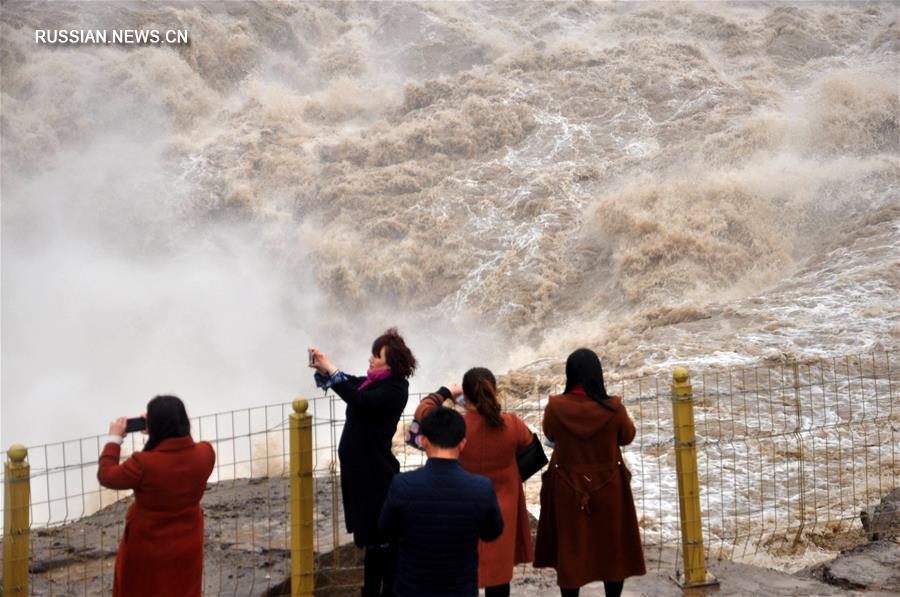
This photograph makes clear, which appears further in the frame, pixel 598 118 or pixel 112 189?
pixel 598 118

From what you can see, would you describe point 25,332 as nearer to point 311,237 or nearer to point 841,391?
point 311,237

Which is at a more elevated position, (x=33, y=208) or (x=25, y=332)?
(x=33, y=208)

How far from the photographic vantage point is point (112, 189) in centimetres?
2186

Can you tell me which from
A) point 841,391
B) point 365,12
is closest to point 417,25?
point 365,12

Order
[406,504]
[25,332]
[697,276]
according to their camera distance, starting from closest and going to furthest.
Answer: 1. [406,504]
2. [697,276]
3. [25,332]

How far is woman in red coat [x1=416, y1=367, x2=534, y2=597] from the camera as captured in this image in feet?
12.4

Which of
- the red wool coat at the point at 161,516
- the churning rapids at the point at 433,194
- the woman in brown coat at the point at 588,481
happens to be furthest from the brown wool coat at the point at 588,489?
the churning rapids at the point at 433,194

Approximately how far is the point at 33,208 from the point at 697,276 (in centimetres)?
1418

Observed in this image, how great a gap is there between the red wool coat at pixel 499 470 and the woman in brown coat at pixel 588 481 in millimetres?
141

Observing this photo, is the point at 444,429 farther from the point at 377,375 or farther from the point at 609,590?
the point at 609,590

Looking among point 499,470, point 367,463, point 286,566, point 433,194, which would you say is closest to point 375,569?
point 367,463

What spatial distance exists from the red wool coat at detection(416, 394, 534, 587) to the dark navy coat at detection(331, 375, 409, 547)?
0.81ft

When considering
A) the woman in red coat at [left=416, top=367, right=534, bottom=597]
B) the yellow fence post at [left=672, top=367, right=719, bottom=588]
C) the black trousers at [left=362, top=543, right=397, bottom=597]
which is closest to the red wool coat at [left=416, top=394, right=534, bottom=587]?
the woman in red coat at [left=416, top=367, right=534, bottom=597]

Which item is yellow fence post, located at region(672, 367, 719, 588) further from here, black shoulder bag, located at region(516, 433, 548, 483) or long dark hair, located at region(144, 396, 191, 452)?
long dark hair, located at region(144, 396, 191, 452)
